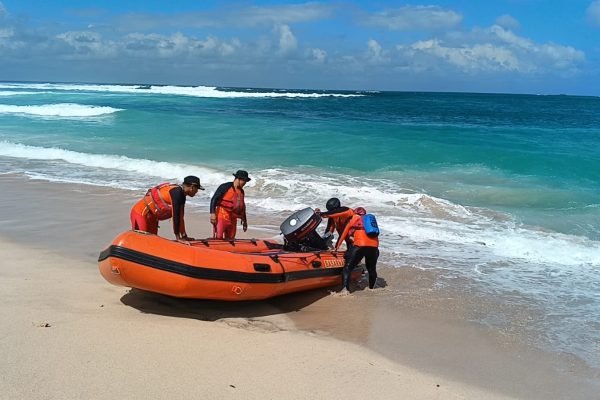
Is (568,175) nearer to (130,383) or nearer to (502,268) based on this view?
(502,268)

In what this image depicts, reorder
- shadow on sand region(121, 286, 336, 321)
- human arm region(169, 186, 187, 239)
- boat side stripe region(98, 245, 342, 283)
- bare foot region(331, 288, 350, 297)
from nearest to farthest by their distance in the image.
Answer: boat side stripe region(98, 245, 342, 283), shadow on sand region(121, 286, 336, 321), human arm region(169, 186, 187, 239), bare foot region(331, 288, 350, 297)

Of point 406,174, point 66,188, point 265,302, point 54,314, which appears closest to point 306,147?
point 406,174

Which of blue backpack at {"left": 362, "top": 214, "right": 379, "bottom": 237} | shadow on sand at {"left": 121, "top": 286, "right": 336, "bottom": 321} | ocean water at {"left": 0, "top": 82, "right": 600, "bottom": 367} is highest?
blue backpack at {"left": 362, "top": 214, "right": 379, "bottom": 237}

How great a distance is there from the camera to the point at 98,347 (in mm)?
4152

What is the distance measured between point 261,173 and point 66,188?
4.94 metres

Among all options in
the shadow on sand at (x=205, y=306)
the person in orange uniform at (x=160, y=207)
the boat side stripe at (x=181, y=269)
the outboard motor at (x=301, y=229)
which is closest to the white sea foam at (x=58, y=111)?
the outboard motor at (x=301, y=229)

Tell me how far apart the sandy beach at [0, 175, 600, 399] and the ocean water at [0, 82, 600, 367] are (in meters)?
0.61

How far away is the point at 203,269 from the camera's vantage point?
5.04 m

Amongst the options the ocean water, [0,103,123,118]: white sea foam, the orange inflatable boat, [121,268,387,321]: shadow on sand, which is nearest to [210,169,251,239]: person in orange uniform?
the orange inflatable boat

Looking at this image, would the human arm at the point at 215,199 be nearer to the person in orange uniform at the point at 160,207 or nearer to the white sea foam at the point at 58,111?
the person in orange uniform at the point at 160,207

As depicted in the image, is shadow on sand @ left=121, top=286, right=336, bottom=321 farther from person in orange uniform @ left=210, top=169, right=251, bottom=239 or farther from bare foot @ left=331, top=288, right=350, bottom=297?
person in orange uniform @ left=210, top=169, right=251, bottom=239

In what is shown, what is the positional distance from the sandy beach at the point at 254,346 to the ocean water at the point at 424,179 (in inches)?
24.1

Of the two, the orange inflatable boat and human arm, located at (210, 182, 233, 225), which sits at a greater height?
human arm, located at (210, 182, 233, 225)

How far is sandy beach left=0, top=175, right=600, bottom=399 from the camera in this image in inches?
149
